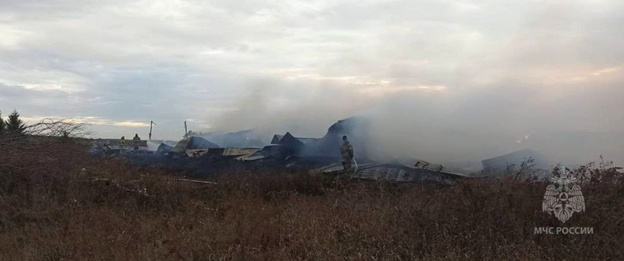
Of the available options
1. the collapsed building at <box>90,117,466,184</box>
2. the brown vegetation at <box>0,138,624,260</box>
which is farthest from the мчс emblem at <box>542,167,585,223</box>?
the collapsed building at <box>90,117,466,184</box>

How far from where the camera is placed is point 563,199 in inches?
247

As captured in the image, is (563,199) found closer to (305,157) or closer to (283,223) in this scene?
(283,223)

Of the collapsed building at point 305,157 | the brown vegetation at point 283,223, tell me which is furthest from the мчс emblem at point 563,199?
the collapsed building at point 305,157

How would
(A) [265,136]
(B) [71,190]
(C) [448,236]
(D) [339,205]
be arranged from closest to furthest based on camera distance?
(C) [448,236] < (D) [339,205] < (B) [71,190] < (A) [265,136]

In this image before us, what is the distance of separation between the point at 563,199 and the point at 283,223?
12.4 ft

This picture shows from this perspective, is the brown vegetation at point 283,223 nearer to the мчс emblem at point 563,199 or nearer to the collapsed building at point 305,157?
the мчс emblem at point 563,199

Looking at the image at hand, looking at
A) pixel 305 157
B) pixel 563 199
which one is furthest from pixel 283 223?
pixel 305 157

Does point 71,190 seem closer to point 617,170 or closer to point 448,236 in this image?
point 448,236

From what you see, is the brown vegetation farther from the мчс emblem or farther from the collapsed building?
the collapsed building

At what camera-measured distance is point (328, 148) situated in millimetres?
20219

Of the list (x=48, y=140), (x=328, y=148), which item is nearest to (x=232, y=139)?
(x=328, y=148)

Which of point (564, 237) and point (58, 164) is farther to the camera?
point (58, 164)

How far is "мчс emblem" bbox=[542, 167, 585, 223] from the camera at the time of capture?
5871 millimetres

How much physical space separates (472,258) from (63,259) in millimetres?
4711
